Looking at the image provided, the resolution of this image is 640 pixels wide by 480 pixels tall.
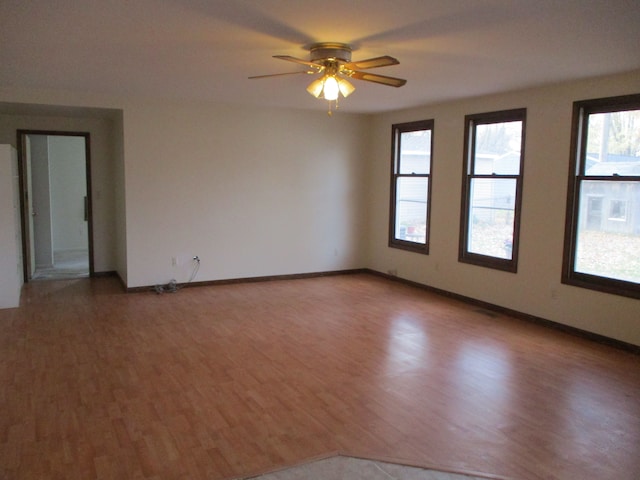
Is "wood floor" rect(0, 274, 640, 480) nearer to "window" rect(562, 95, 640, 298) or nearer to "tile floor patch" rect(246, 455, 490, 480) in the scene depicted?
"tile floor patch" rect(246, 455, 490, 480)

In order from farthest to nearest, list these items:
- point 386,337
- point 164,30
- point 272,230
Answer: point 272,230
point 386,337
point 164,30

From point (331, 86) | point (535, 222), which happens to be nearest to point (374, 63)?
point (331, 86)

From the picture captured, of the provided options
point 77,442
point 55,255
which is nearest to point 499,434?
point 77,442

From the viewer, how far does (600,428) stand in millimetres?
3137

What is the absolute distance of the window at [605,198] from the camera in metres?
4.53

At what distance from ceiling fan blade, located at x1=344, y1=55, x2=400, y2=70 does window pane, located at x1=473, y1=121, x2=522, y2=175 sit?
2.63m

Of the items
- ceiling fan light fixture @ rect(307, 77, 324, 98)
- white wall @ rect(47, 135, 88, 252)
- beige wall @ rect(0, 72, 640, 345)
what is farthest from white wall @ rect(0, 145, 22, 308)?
white wall @ rect(47, 135, 88, 252)

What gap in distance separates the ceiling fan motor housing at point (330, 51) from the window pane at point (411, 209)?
11.5 feet

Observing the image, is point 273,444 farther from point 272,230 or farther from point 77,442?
point 272,230

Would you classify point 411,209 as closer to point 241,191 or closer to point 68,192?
point 241,191

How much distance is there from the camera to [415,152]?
23.3 ft

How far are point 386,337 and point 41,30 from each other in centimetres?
368

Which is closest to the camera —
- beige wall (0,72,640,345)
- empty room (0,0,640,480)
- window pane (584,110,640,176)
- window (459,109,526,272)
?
empty room (0,0,640,480)

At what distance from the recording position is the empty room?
9.59 feet
